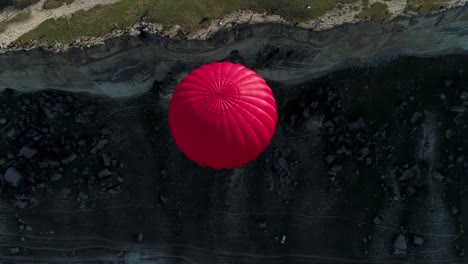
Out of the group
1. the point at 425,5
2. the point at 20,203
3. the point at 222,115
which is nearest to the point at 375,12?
the point at 425,5

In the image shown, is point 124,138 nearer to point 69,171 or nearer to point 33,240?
point 69,171

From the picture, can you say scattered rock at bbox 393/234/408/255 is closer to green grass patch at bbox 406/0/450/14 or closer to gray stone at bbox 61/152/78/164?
green grass patch at bbox 406/0/450/14

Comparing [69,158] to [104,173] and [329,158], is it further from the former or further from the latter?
[329,158]

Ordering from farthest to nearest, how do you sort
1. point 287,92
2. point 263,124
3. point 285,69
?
point 287,92 → point 285,69 → point 263,124

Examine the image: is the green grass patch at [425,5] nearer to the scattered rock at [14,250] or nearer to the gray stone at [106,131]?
the gray stone at [106,131]

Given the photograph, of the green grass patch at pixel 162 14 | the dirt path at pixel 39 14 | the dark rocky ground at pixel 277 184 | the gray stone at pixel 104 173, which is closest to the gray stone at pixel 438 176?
the dark rocky ground at pixel 277 184

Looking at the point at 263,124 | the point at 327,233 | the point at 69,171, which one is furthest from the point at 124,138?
the point at 327,233

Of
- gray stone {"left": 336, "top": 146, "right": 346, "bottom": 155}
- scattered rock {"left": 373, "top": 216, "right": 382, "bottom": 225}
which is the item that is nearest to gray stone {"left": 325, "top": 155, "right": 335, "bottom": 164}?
gray stone {"left": 336, "top": 146, "right": 346, "bottom": 155}
